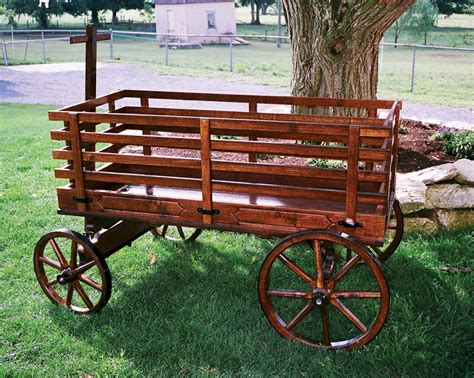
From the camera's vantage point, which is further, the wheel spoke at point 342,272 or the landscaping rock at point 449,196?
the landscaping rock at point 449,196

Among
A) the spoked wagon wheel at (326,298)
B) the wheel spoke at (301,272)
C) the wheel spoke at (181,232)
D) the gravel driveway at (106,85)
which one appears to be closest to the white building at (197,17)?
the gravel driveway at (106,85)

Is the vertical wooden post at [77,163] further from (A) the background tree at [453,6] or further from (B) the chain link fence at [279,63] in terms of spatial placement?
(A) the background tree at [453,6]

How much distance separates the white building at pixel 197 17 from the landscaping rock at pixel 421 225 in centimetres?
3152

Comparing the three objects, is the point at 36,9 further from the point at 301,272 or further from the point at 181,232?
the point at 301,272

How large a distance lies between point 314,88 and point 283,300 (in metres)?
2.64

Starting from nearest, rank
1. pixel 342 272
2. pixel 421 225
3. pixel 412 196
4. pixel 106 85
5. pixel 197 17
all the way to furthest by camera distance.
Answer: pixel 342 272, pixel 412 196, pixel 421 225, pixel 106 85, pixel 197 17

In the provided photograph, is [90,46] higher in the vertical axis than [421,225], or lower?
higher

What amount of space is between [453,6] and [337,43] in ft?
126

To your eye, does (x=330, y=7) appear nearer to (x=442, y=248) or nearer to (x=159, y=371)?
(x=442, y=248)

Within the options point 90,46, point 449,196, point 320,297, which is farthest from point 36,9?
point 320,297

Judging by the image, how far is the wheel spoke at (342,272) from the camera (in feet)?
11.1

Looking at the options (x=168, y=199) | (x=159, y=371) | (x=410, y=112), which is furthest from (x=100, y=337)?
(x=410, y=112)

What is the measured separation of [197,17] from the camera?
37469 millimetres

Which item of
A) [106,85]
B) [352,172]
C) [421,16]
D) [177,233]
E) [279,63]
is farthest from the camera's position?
[421,16]
